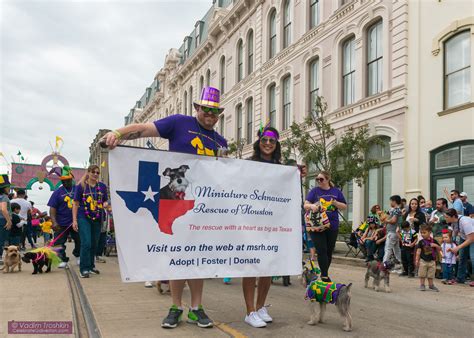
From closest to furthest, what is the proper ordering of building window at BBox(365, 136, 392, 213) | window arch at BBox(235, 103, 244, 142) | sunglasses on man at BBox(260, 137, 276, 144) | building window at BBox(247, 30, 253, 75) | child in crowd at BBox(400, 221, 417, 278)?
sunglasses on man at BBox(260, 137, 276, 144) < child in crowd at BBox(400, 221, 417, 278) < building window at BBox(365, 136, 392, 213) < building window at BBox(247, 30, 253, 75) < window arch at BBox(235, 103, 244, 142)

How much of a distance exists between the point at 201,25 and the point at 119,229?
34654mm

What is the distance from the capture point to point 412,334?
448cm

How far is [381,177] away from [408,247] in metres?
6.08

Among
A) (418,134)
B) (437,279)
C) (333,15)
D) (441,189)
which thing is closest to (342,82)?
(333,15)

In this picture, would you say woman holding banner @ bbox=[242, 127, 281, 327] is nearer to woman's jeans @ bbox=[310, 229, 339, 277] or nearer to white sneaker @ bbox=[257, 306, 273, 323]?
white sneaker @ bbox=[257, 306, 273, 323]

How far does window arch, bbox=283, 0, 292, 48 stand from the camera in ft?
73.6

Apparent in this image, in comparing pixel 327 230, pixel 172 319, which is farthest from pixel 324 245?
pixel 172 319

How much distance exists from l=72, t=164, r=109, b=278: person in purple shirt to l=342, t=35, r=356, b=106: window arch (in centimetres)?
1223

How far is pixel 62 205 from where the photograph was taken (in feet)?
28.7

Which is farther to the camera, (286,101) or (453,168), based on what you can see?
(286,101)

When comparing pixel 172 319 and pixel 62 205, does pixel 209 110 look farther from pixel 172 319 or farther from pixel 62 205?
pixel 62 205

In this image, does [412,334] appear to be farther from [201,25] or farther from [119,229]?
[201,25]

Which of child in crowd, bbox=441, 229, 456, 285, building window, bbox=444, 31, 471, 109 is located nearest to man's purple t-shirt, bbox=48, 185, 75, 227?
child in crowd, bbox=441, 229, 456, 285

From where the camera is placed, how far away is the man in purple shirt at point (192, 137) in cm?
425
